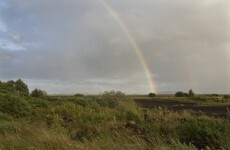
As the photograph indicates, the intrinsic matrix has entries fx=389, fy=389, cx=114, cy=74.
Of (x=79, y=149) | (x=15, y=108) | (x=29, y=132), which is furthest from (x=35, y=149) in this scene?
(x=15, y=108)

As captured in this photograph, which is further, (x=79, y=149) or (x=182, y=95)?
(x=182, y=95)

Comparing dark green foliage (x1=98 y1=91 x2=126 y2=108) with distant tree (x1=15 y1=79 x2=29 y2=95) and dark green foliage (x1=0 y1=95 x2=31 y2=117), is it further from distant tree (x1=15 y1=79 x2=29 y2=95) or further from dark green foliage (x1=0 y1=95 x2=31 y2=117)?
distant tree (x1=15 y1=79 x2=29 y2=95)

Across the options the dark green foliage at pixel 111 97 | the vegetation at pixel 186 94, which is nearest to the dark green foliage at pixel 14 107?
the dark green foliage at pixel 111 97

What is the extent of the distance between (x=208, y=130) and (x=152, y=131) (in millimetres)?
2436

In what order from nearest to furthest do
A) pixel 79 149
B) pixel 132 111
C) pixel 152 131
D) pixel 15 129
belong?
1. pixel 79 149
2. pixel 152 131
3. pixel 15 129
4. pixel 132 111

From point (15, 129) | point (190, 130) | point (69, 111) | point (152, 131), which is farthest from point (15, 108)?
point (190, 130)

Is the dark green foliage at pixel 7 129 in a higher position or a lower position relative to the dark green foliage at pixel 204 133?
lower

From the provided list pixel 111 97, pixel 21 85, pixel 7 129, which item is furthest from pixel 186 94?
pixel 7 129

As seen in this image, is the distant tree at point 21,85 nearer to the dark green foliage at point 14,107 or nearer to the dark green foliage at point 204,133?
the dark green foliage at point 14,107

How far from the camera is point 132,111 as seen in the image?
19.5 meters

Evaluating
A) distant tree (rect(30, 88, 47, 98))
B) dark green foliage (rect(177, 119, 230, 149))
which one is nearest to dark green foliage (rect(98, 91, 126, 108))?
distant tree (rect(30, 88, 47, 98))

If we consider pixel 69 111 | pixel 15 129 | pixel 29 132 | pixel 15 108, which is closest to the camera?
pixel 29 132

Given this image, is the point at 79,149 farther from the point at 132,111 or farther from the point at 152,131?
the point at 132,111

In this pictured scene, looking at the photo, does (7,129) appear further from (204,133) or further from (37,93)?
(37,93)
